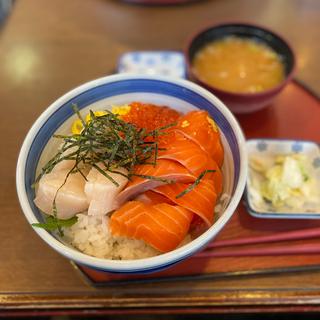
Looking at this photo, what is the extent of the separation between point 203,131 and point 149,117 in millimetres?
172

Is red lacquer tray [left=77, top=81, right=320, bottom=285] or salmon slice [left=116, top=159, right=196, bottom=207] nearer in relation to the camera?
salmon slice [left=116, top=159, right=196, bottom=207]

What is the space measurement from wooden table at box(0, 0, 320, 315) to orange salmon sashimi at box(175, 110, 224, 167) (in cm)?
39

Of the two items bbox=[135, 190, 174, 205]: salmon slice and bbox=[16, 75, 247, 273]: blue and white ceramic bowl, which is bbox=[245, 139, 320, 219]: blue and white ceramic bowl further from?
bbox=[135, 190, 174, 205]: salmon slice

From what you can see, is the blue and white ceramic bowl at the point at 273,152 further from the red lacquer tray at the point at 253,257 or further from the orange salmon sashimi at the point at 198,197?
the orange salmon sashimi at the point at 198,197

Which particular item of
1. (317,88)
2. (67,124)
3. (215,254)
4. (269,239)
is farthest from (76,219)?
(317,88)

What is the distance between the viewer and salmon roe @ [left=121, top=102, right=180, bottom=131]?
3.54 ft

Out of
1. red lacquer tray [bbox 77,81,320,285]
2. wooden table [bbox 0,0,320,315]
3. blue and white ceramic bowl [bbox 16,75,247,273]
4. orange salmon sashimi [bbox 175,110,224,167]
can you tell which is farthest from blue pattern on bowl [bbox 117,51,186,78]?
orange salmon sashimi [bbox 175,110,224,167]

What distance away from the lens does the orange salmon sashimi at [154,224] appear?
89 centimetres

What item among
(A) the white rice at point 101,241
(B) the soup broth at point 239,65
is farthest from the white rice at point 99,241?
(B) the soup broth at point 239,65

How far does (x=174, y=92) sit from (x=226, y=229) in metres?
0.48

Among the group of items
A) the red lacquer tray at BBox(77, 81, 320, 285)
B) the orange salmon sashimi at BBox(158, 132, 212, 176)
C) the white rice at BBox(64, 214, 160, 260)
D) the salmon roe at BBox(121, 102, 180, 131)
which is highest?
the salmon roe at BBox(121, 102, 180, 131)

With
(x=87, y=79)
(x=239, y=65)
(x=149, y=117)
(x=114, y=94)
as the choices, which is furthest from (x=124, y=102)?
(x=239, y=65)

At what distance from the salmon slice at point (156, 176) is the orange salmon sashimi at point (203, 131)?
0.36 ft

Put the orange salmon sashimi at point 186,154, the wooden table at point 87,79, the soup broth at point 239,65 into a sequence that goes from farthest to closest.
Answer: the soup broth at point 239,65 → the wooden table at point 87,79 → the orange salmon sashimi at point 186,154
